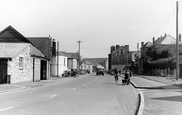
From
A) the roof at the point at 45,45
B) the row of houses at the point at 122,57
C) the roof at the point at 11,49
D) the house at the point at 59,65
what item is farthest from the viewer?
the row of houses at the point at 122,57

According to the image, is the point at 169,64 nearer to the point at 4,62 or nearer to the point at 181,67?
the point at 181,67

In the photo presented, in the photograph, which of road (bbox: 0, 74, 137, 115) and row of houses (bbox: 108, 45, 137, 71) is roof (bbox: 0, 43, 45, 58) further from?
row of houses (bbox: 108, 45, 137, 71)

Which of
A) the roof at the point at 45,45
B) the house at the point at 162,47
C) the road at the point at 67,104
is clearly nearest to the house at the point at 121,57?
the house at the point at 162,47

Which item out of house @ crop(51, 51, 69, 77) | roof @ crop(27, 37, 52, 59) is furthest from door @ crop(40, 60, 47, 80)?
house @ crop(51, 51, 69, 77)

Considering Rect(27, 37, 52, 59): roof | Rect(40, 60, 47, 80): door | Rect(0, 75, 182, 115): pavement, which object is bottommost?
Rect(0, 75, 182, 115): pavement

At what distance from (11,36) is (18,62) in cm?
1122

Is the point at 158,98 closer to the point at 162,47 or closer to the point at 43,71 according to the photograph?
the point at 43,71

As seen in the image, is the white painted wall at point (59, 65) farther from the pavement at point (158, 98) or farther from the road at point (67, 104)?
the road at point (67, 104)

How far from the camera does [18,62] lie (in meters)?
30.4

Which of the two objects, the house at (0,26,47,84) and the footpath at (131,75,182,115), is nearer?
the footpath at (131,75,182,115)

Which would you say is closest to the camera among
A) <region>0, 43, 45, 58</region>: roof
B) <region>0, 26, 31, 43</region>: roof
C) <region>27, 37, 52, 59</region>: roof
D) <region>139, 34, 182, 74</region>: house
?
<region>0, 43, 45, 58</region>: roof

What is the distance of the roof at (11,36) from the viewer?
3962cm

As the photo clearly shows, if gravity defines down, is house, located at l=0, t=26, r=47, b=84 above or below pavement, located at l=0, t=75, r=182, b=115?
above

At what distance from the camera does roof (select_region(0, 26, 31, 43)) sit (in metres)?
39.6
